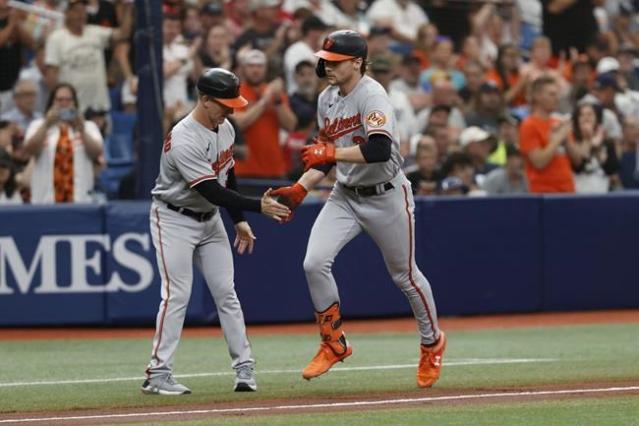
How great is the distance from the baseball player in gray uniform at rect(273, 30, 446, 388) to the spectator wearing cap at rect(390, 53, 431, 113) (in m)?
9.11

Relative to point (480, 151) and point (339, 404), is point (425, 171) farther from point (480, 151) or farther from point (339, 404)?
point (339, 404)

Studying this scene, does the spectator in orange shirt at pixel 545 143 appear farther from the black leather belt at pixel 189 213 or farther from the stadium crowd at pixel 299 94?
the black leather belt at pixel 189 213

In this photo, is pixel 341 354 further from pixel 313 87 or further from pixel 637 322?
pixel 313 87

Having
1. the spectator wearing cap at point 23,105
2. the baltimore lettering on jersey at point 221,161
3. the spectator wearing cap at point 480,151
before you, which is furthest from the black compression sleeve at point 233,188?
the spectator wearing cap at point 480,151

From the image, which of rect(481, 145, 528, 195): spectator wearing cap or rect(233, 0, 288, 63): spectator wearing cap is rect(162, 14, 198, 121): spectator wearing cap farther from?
rect(481, 145, 528, 195): spectator wearing cap

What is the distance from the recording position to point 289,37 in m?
17.5

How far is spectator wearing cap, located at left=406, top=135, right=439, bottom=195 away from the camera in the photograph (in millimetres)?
14977

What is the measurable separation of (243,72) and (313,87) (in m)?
1.12

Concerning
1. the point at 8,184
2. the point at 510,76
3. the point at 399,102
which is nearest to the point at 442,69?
the point at 510,76

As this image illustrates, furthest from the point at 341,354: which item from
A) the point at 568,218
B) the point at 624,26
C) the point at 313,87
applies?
the point at 624,26

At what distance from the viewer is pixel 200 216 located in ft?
28.3

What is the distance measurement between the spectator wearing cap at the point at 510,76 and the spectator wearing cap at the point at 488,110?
1037mm

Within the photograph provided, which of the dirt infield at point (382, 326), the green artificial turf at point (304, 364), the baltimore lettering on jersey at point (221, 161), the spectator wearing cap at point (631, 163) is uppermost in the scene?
the baltimore lettering on jersey at point (221, 161)

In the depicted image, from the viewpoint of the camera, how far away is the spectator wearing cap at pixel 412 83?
17891mm
